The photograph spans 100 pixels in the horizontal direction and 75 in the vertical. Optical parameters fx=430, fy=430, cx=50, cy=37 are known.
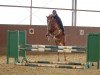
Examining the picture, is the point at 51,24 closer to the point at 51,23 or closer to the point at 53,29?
the point at 51,23

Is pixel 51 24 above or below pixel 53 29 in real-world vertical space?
above

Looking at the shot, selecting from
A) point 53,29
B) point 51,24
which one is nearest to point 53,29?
point 53,29

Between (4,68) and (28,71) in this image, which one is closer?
(28,71)

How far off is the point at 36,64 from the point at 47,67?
0.42 metres

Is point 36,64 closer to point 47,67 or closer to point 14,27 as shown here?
point 47,67

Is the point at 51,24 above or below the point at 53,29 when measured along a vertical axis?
above

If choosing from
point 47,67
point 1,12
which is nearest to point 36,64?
point 47,67

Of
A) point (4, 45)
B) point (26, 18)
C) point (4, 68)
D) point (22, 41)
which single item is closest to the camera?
point (4, 68)

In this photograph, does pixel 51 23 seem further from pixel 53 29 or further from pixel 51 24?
pixel 53 29

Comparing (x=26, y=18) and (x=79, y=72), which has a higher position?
(x=26, y=18)

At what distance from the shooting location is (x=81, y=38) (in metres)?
21.0

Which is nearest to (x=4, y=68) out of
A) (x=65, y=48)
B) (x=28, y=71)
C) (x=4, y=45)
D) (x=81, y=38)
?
(x=28, y=71)

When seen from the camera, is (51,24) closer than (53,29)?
Yes

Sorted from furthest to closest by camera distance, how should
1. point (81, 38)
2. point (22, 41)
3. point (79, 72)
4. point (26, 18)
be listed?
point (26, 18), point (81, 38), point (22, 41), point (79, 72)
